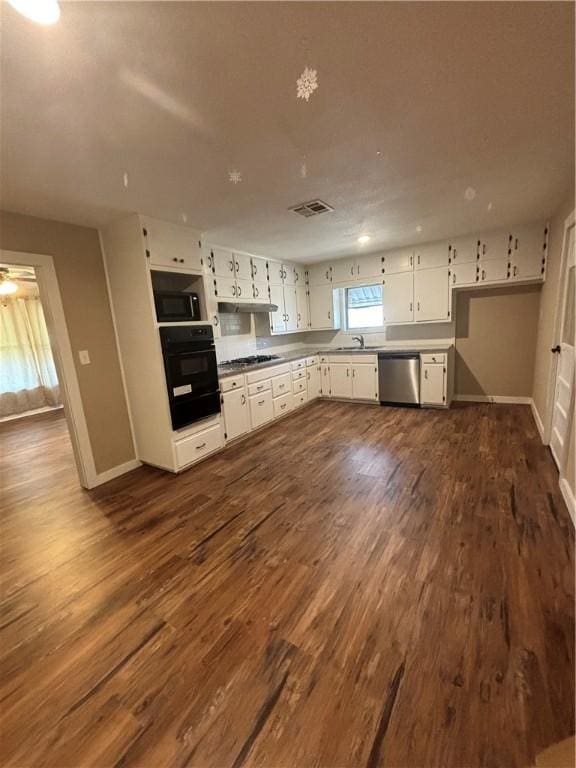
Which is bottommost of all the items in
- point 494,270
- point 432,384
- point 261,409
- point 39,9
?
point 261,409

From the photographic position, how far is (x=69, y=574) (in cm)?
199

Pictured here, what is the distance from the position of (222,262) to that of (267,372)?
158 centimetres

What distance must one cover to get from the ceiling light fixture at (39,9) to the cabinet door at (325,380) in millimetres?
4795

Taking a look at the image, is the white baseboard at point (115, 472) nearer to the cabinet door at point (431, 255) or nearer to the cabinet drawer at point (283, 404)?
the cabinet drawer at point (283, 404)

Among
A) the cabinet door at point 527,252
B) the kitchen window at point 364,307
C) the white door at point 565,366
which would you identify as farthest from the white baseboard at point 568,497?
the kitchen window at point 364,307

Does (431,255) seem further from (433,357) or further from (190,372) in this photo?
(190,372)

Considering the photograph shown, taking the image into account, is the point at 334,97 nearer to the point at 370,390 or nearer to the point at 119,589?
the point at 119,589

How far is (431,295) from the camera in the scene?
4.69 m

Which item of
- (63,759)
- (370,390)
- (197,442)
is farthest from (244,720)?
(370,390)

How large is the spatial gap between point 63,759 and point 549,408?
4.18 meters

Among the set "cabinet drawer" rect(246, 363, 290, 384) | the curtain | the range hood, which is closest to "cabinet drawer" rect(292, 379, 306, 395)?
"cabinet drawer" rect(246, 363, 290, 384)

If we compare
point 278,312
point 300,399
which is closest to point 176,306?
point 278,312

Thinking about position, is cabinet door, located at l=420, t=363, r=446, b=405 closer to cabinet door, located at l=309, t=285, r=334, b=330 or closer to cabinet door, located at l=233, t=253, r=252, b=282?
cabinet door, located at l=309, t=285, r=334, b=330

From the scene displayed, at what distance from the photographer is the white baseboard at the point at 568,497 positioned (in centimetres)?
209
